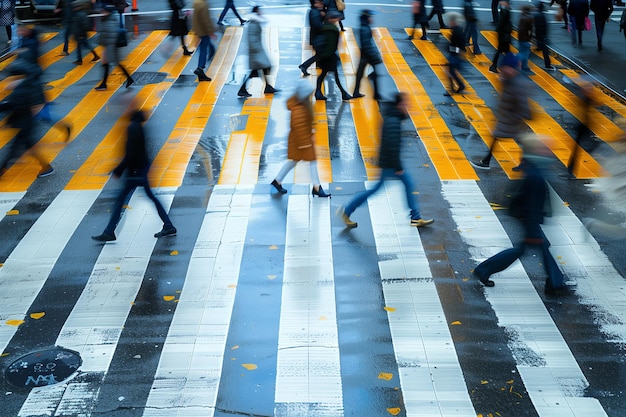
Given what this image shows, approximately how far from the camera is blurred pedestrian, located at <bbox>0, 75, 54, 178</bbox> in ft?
40.6

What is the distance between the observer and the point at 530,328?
820 centimetres

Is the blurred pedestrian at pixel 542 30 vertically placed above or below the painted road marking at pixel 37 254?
above

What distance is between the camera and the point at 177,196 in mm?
11742

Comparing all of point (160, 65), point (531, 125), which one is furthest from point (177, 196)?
point (160, 65)

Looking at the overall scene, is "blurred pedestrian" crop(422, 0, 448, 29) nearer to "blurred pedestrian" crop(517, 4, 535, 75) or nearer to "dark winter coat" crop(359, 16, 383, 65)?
A: "blurred pedestrian" crop(517, 4, 535, 75)

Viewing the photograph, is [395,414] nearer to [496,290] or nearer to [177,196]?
[496,290]

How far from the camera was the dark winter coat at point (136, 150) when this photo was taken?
9.91m

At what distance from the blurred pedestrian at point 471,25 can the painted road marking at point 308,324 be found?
10222 mm

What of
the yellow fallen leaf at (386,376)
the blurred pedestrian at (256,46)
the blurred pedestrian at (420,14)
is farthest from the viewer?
the blurred pedestrian at (420,14)

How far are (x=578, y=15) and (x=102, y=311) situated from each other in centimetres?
1699

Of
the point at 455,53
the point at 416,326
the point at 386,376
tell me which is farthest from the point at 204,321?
the point at 455,53

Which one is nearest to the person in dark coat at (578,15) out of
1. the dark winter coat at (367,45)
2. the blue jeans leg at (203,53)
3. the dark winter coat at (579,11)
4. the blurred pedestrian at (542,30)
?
the dark winter coat at (579,11)

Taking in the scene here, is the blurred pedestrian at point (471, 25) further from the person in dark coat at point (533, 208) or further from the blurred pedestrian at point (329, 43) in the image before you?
the person in dark coat at point (533, 208)

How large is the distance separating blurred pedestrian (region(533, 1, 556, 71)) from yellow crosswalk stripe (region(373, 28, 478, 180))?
3049 mm
